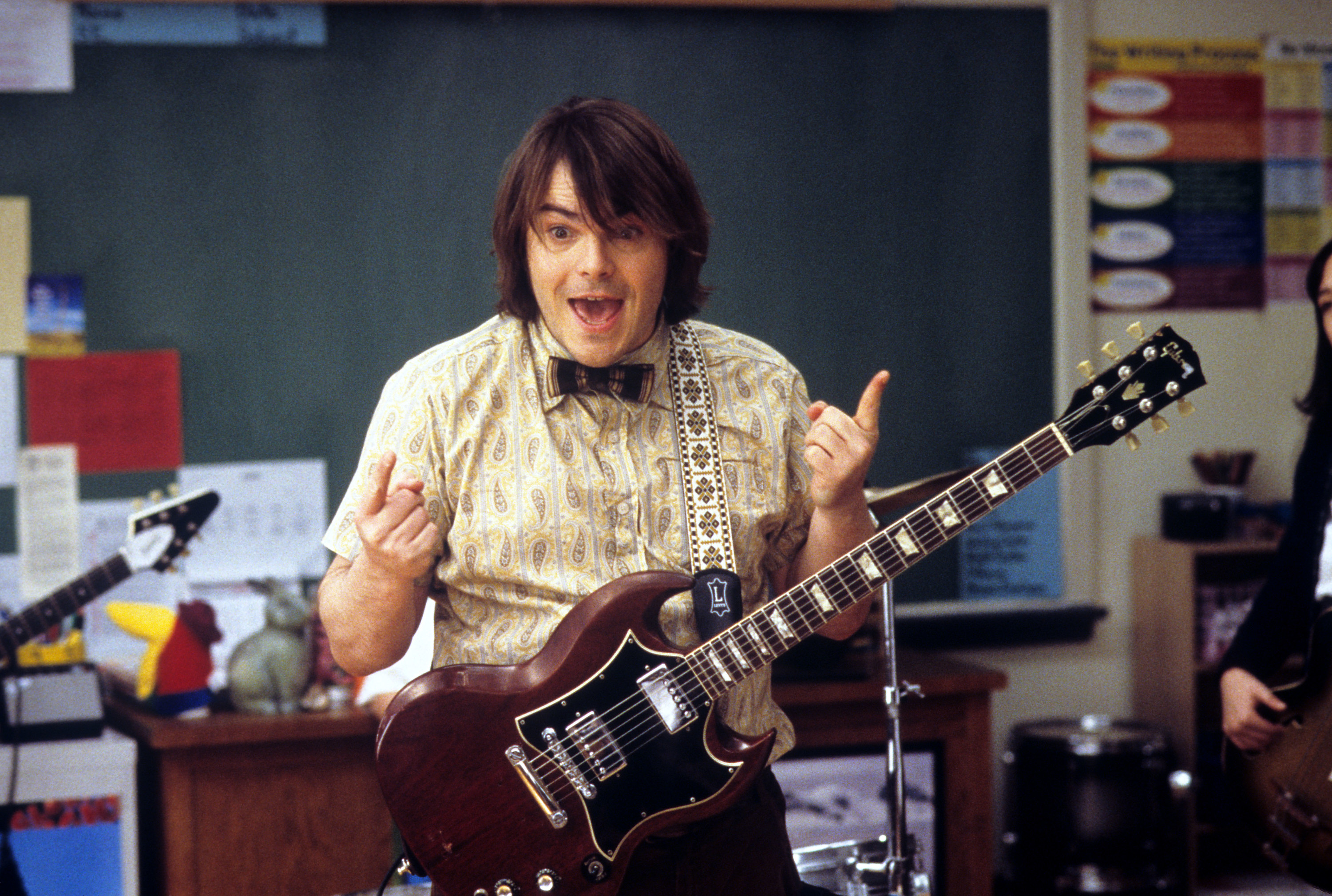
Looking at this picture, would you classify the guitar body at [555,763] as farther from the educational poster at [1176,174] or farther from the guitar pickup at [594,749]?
the educational poster at [1176,174]

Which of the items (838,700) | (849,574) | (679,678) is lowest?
(838,700)

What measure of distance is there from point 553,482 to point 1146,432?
2262 mm

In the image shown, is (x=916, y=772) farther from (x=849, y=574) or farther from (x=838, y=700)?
(x=849, y=574)

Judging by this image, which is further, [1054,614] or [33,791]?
[1054,614]

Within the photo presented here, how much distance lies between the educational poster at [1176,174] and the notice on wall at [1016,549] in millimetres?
533

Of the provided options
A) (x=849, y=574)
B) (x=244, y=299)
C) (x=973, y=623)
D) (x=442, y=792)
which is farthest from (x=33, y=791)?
(x=973, y=623)

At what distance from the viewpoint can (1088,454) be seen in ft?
10.7

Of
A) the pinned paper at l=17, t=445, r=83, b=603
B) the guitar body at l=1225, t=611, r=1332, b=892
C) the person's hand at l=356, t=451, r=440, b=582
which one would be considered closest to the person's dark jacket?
the guitar body at l=1225, t=611, r=1332, b=892

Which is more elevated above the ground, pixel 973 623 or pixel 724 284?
pixel 724 284

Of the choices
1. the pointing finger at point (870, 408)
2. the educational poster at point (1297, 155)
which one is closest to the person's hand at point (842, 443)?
the pointing finger at point (870, 408)

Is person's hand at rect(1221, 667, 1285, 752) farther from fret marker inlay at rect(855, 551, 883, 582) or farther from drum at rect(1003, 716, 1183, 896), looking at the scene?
fret marker inlay at rect(855, 551, 883, 582)

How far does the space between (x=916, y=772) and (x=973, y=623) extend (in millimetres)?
514

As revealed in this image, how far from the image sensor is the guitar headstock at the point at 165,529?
2621mm

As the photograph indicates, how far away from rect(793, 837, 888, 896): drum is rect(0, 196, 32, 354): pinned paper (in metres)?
2.13
